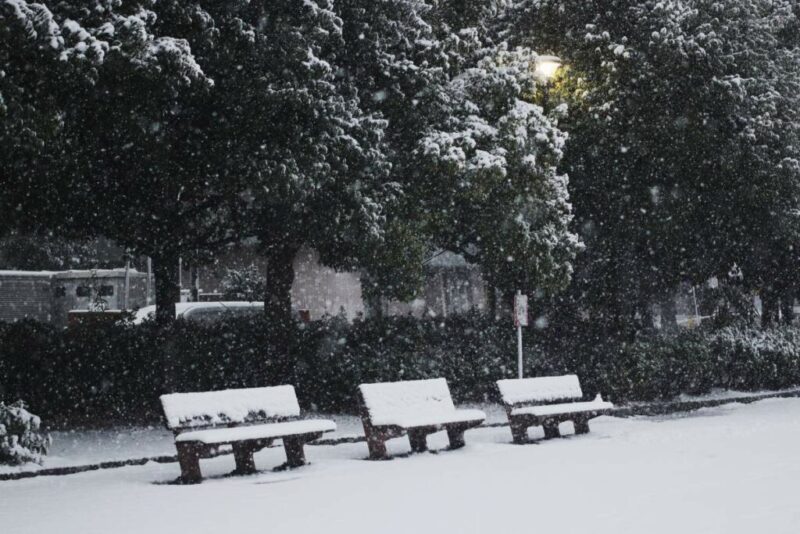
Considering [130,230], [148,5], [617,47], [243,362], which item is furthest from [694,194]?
[148,5]

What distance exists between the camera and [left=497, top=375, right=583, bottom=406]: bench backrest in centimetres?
1339

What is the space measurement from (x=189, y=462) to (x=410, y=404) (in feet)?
10.4

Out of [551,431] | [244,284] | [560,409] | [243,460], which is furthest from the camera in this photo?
[244,284]

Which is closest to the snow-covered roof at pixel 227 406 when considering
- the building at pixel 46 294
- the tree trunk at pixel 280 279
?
the tree trunk at pixel 280 279

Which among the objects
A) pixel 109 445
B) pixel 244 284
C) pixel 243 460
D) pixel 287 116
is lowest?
pixel 243 460

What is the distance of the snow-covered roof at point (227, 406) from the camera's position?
10094 mm

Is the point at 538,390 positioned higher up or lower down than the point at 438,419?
higher up

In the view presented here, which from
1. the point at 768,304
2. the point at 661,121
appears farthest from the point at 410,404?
the point at 768,304

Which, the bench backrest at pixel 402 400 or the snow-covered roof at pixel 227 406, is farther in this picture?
the bench backrest at pixel 402 400

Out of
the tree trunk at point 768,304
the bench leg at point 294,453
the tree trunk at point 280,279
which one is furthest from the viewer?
the tree trunk at point 768,304

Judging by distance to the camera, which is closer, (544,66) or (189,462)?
(189,462)

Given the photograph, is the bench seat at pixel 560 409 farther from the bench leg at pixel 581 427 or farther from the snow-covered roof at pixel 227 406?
the snow-covered roof at pixel 227 406

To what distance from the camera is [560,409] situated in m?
13.2

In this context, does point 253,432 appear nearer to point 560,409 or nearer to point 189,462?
point 189,462
